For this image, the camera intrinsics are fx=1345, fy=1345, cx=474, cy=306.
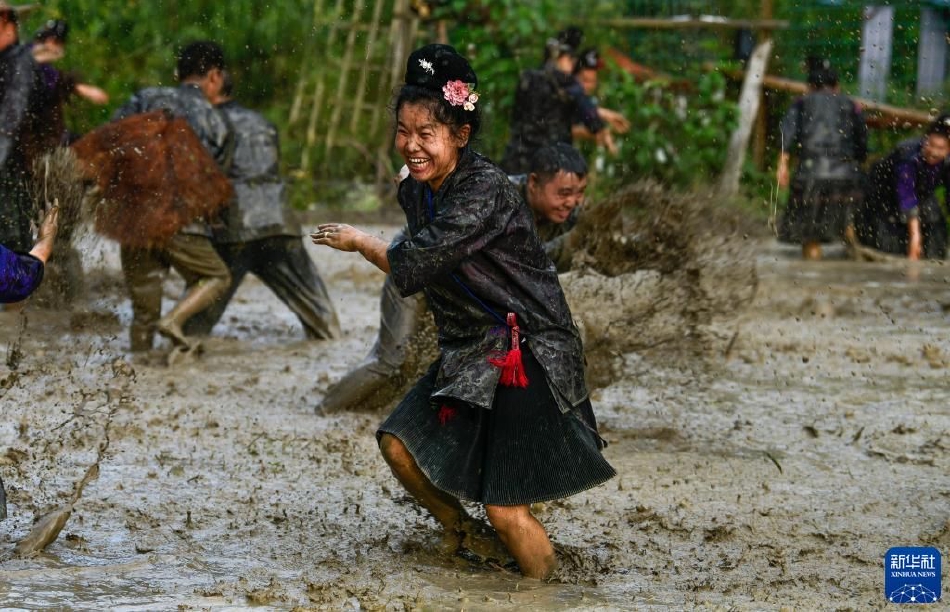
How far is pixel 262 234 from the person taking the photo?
8125 millimetres

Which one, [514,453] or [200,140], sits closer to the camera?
[514,453]

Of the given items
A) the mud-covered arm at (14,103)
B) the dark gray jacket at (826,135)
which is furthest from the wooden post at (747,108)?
the mud-covered arm at (14,103)

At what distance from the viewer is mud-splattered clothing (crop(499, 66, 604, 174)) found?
34.1 feet

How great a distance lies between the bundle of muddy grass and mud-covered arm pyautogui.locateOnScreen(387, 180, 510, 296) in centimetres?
233

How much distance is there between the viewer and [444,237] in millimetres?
3732

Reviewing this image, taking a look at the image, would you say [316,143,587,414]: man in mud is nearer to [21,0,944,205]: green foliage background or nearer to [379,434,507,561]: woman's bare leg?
[379,434,507,561]: woman's bare leg

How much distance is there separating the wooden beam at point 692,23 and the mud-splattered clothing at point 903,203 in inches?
108

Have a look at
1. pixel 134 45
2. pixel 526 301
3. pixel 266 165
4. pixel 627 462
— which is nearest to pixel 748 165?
pixel 134 45

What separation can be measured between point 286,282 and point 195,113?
1.24 metres

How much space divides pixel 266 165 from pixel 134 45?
6691 mm

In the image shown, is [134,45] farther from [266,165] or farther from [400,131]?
[400,131]

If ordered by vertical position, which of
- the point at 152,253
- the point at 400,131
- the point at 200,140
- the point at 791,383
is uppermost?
the point at 400,131

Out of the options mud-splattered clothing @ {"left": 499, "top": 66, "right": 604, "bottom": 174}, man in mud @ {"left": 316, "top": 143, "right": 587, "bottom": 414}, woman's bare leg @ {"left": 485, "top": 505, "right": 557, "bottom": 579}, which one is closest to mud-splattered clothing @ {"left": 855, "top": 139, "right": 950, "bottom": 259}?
mud-splattered clothing @ {"left": 499, "top": 66, "right": 604, "bottom": 174}

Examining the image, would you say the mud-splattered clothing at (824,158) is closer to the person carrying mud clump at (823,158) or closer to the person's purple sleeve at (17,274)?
the person carrying mud clump at (823,158)
